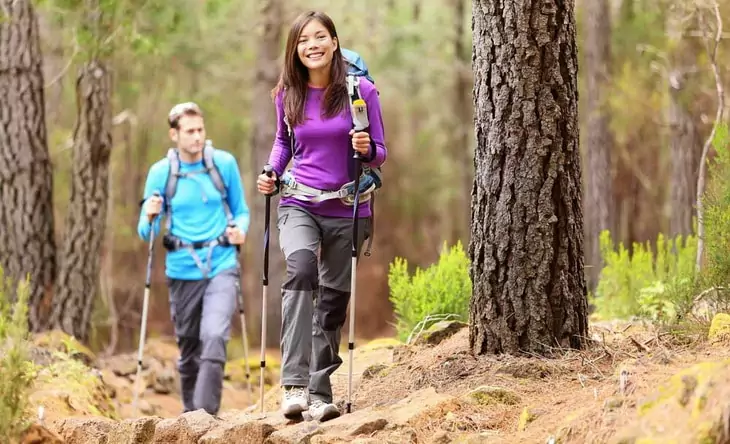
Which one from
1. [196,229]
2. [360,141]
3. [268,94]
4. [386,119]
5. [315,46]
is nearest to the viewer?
[360,141]

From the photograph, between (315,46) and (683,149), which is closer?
(315,46)

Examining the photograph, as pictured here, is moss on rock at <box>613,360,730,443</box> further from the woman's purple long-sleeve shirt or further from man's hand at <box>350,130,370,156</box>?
the woman's purple long-sleeve shirt

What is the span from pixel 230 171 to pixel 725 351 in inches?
171

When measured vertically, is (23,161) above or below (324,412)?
above

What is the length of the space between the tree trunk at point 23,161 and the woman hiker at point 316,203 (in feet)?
16.5

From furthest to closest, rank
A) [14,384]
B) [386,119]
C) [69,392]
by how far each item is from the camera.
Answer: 1. [386,119]
2. [69,392]
3. [14,384]

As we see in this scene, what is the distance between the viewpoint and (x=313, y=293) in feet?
19.4

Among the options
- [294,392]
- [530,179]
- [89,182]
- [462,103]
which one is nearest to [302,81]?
[530,179]

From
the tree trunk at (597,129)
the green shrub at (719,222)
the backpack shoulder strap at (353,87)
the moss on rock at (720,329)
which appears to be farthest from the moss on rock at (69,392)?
the tree trunk at (597,129)

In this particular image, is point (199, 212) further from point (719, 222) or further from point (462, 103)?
point (462, 103)

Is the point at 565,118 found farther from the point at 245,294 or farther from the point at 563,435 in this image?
the point at 245,294

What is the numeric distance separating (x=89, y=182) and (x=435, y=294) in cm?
456

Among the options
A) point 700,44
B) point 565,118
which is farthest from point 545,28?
point 700,44

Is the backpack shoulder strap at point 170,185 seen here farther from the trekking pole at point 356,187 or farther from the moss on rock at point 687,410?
the moss on rock at point 687,410
